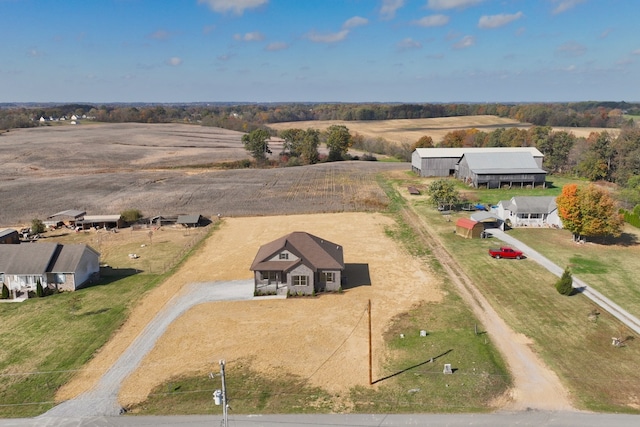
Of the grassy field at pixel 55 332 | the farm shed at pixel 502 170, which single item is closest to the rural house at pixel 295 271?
the grassy field at pixel 55 332

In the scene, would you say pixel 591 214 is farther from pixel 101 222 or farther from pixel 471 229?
pixel 101 222

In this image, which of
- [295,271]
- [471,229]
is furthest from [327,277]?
[471,229]

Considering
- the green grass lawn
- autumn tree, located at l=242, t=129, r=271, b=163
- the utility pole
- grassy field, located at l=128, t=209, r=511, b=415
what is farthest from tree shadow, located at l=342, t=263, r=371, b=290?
autumn tree, located at l=242, t=129, r=271, b=163

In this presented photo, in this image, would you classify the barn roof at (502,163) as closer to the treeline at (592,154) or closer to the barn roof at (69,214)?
the treeline at (592,154)

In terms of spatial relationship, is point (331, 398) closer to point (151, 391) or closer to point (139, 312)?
point (151, 391)

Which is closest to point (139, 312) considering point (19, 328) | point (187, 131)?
point (19, 328)
